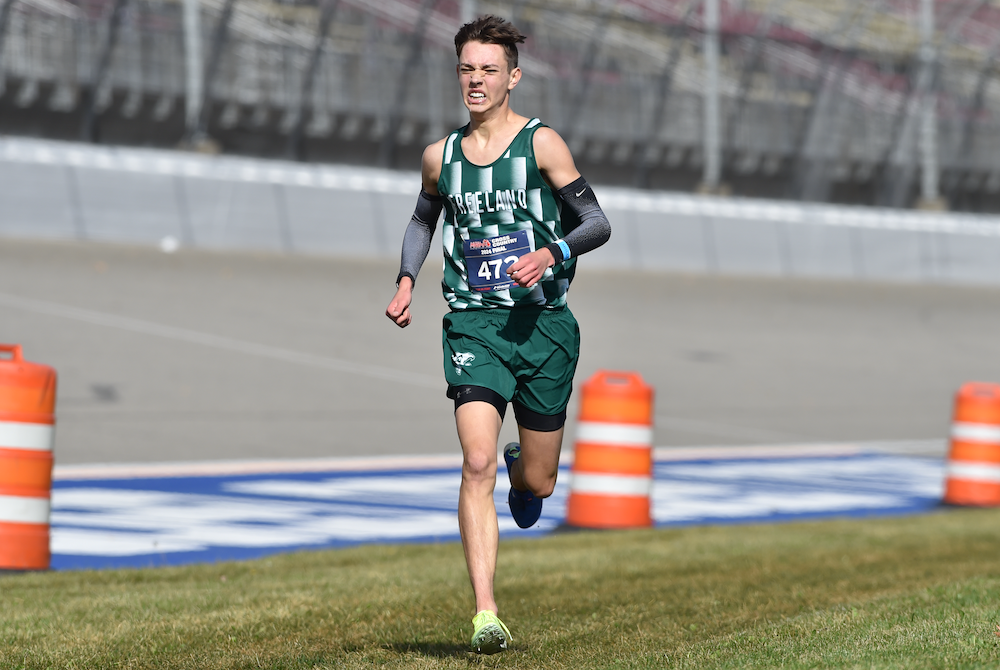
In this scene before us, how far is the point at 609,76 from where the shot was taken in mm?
28094

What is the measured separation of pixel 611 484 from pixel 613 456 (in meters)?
0.19

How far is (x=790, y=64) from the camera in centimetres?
2983

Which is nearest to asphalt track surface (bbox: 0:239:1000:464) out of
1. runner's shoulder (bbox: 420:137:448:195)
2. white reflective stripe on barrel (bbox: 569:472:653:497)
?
white reflective stripe on barrel (bbox: 569:472:653:497)

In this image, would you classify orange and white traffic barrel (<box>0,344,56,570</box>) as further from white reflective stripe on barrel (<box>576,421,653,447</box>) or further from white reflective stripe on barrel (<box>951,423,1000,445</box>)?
white reflective stripe on barrel (<box>951,423,1000,445</box>)

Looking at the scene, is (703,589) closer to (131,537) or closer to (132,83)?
(131,537)

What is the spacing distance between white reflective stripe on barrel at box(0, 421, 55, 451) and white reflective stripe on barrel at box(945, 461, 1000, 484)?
295 inches

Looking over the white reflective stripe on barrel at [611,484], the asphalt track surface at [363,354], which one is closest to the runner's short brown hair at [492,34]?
the white reflective stripe on barrel at [611,484]

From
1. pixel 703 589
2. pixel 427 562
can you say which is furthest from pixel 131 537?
pixel 703 589

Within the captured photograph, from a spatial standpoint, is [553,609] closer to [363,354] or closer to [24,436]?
[24,436]

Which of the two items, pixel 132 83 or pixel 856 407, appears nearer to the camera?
pixel 856 407

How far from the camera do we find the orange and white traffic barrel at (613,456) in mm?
9922

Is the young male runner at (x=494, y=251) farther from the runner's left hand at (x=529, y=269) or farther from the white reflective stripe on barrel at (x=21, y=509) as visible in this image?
the white reflective stripe on barrel at (x=21, y=509)

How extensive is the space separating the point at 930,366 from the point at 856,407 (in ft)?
13.0

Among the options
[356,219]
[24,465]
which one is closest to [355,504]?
[24,465]
